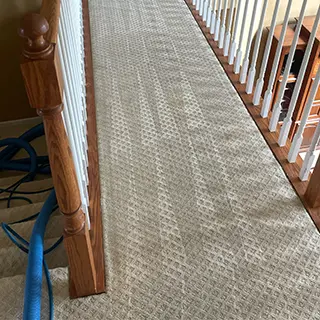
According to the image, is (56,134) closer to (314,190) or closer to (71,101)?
(71,101)

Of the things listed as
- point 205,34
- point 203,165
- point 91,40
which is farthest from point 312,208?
point 91,40

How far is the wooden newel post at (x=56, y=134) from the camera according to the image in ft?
2.66

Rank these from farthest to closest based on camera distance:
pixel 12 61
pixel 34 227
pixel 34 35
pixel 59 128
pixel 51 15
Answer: pixel 12 61, pixel 34 227, pixel 51 15, pixel 59 128, pixel 34 35

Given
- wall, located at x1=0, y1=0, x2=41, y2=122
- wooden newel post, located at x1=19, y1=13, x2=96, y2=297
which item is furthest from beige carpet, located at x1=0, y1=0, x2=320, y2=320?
wall, located at x1=0, y1=0, x2=41, y2=122

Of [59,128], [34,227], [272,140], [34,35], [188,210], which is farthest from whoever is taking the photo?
[272,140]

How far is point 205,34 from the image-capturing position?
8.30 feet

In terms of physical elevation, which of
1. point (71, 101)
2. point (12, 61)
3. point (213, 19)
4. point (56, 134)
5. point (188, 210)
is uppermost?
point (56, 134)

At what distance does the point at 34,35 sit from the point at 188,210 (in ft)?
3.16

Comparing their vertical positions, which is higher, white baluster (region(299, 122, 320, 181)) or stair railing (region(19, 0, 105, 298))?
stair railing (region(19, 0, 105, 298))

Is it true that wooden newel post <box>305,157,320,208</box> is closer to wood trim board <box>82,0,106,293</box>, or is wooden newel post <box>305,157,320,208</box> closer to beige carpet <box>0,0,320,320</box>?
beige carpet <box>0,0,320,320</box>

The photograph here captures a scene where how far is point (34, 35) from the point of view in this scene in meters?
0.79

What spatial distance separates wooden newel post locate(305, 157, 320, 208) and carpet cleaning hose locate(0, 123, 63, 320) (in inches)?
37.5

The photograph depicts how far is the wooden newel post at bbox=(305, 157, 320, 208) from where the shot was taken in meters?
1.50

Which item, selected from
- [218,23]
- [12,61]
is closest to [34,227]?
[218,23]
